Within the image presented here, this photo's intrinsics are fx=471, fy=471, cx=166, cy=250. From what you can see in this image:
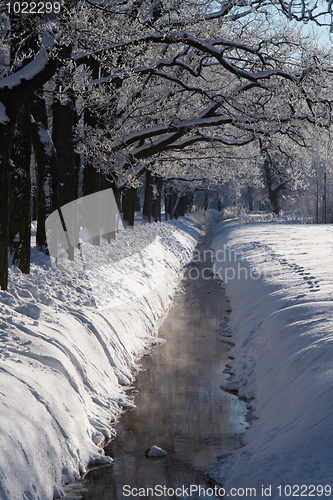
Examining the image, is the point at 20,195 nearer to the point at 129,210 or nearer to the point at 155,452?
the point at 155,452

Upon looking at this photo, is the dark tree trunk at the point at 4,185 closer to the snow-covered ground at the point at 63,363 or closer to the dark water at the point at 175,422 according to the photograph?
the snow-covered ground at the point at 63,363

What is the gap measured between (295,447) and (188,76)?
37.3 ft

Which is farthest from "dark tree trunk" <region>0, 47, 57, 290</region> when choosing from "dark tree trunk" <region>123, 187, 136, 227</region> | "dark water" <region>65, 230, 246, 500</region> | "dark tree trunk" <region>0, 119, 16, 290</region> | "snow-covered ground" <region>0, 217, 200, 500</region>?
"dark tree trunk" <region>123, 187, 136, 227</region>

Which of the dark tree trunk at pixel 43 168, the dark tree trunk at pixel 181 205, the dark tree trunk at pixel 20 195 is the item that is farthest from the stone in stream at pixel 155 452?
the dark tree trunk at pixel 181 205

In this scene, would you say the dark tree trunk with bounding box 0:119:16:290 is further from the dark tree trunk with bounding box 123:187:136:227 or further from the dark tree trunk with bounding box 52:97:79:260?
the dark tree trunk with bounding box 123:187:136:227

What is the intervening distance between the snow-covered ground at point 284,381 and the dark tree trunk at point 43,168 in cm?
515

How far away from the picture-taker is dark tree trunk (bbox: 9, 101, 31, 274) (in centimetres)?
887

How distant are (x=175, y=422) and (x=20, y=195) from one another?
5.14 m

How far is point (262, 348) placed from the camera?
27.4 ft

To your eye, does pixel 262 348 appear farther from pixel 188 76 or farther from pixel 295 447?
pixel 188 76

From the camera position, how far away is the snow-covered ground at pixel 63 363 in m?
4.43

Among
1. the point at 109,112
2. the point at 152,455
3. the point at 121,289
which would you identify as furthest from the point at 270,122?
the point at 152,455

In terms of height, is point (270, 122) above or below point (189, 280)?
above

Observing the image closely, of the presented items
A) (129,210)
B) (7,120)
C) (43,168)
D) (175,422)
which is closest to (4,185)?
(7,120)
